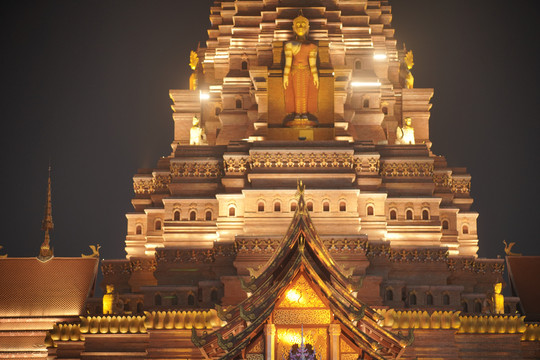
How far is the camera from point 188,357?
3219 centimetres

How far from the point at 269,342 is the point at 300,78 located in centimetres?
1490

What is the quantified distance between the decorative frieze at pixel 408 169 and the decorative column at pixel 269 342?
12.4 metres

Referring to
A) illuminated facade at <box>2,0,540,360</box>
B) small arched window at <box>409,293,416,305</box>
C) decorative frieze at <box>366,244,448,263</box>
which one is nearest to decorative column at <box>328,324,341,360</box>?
illuminated facade at <box>2,0,540,360</box>

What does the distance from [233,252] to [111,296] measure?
13.9ft

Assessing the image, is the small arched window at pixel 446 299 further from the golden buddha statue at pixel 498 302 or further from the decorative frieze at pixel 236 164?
the decorative frieze at pixel 236 164

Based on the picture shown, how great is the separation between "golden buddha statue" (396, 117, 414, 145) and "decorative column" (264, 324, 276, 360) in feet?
52.1

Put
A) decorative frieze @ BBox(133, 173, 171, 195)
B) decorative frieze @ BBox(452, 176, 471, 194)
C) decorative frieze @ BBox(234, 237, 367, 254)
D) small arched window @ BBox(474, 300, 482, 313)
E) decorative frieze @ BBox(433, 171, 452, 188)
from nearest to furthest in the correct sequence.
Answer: decorative frieze @ BBox(234, 237, 367, 254) → small arched window @ BBox(474, 300, 482, 313) → decorative frieze @ BBox(433, 171, 452, 188) → decorative frieze @ BBox(452, 176, 471, 194) → decorative frieze @ BBox(133, 173, 171, 195)

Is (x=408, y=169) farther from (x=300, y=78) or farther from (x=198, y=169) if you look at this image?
(x=198, y=169)

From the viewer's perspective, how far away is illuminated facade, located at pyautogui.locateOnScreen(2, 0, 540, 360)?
1106 inches

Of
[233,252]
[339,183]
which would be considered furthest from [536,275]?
[233,252]

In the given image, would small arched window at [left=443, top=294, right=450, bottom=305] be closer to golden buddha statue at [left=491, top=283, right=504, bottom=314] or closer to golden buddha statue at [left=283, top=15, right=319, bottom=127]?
golden buddha statue at [left=491, top=283, right=504, bottom=314]

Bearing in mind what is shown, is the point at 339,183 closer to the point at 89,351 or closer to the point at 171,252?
the point at 171,252

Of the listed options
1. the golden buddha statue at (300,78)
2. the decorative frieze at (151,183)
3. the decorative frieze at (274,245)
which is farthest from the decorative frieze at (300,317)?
the decorative frieze at (151,183)

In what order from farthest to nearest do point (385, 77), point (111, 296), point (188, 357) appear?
point (385, 77) < point (111, 296) < point (188, 357)
